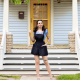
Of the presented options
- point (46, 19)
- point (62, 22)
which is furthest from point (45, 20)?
point (62, 22)

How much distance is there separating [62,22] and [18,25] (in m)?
2.50

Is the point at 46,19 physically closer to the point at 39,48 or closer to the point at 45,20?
the point at 45,20

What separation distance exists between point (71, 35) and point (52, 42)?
2294mm

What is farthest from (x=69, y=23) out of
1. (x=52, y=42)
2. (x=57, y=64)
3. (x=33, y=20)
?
(x=57, y=64)

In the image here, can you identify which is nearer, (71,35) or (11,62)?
(11,62)

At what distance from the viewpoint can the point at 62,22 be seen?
25.4ft

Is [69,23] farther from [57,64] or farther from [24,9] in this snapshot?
[57,64]

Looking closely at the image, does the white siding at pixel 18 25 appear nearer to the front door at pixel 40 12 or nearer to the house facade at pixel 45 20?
the house facade at pixel 45 20

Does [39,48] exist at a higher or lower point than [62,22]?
lower

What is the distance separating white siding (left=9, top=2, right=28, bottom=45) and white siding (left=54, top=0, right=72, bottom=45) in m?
1.70

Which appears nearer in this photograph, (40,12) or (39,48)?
(39,48)

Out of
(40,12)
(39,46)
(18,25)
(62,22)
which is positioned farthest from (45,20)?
(39,46)

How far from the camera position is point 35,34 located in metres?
3.52

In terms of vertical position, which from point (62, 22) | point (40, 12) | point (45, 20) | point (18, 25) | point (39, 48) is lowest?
point (39, 48)
